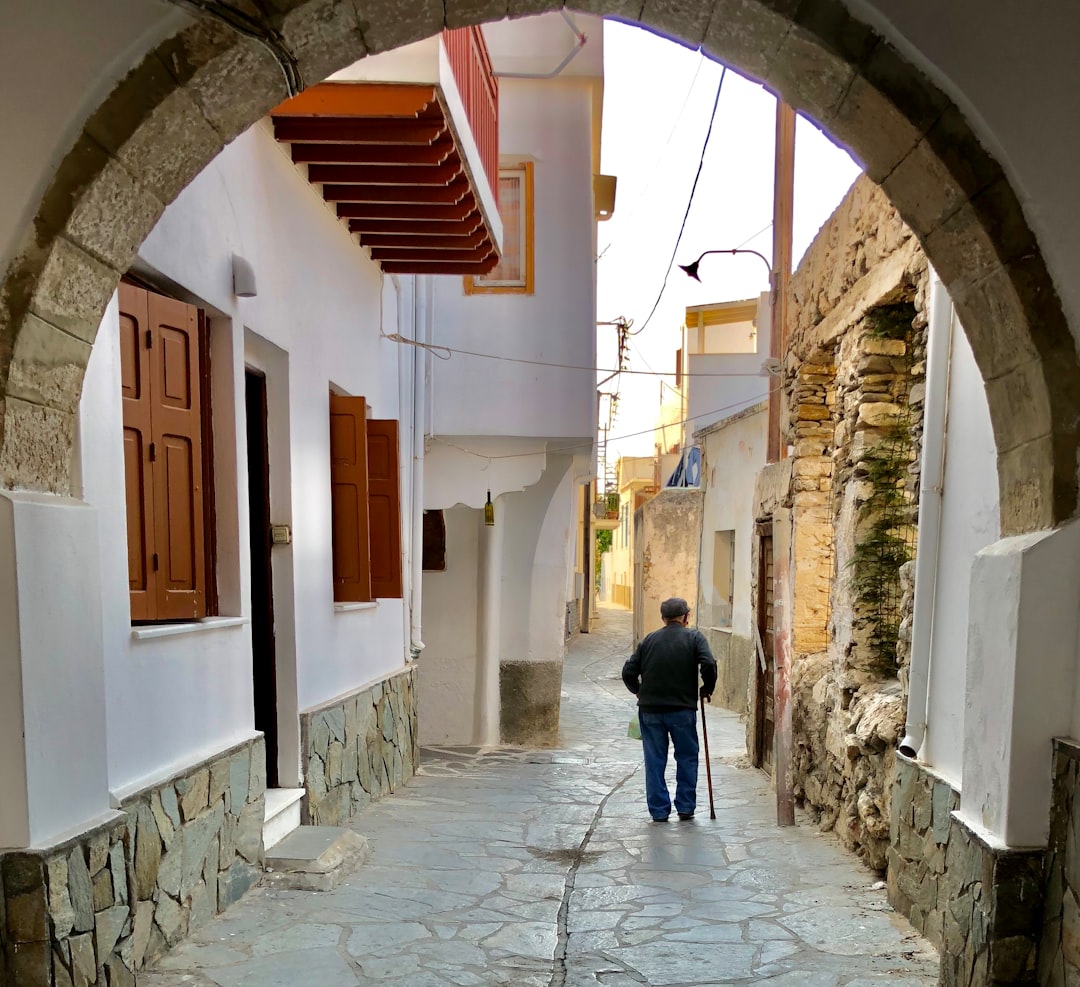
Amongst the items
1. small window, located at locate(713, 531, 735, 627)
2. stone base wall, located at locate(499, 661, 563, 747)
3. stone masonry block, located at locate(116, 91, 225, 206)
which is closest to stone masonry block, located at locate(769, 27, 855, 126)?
stone masonry block, located at locate(116, 91, 225, 206)

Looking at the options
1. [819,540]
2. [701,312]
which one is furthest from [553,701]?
[701,312]

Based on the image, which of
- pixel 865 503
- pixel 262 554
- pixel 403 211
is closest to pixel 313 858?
pixel 262 554

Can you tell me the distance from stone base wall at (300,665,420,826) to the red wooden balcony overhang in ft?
11.0

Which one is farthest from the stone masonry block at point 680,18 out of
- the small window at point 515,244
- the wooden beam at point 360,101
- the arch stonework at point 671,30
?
the small window at point 515,244

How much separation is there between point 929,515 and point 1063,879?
186 centimetres

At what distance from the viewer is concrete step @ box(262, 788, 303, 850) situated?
188 inches

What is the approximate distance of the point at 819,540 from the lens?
6844 mm

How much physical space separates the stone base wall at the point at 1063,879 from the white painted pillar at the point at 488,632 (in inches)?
303

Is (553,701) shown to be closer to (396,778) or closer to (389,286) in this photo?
(396,778)

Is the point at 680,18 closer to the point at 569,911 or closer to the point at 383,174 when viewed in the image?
the point at 383,174

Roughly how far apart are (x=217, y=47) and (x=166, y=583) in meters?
2.21

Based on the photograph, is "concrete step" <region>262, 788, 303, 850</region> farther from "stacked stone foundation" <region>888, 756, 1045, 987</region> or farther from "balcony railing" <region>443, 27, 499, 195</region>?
"balcony railing" <region>443, 27, 499, 195</region>

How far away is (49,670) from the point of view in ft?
8.04

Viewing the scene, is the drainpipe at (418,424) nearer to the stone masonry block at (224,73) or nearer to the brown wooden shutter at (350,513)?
the brown wooden shutter at (350,513)
